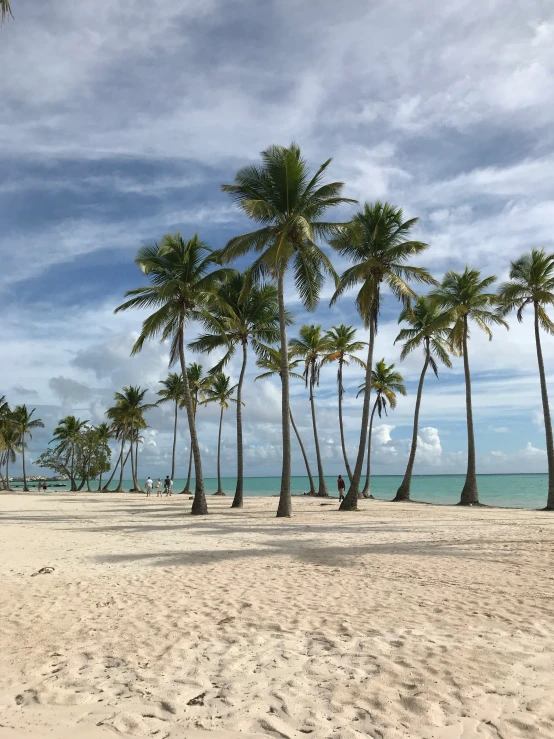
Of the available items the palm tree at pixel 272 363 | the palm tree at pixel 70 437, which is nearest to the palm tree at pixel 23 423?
the palm tree at pixel 70 437

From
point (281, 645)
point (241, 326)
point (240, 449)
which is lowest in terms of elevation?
point (281, 645)

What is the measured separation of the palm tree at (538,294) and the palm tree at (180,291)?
12744 millimetres

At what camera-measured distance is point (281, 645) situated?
16.3 ft

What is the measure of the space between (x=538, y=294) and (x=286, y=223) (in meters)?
12.0

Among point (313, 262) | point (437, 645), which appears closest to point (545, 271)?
point (313, 262)

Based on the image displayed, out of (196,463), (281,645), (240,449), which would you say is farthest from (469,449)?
(281,645)

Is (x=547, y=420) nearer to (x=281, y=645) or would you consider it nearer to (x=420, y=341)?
(x=420, y=341)

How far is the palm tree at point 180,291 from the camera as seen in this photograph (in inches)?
808

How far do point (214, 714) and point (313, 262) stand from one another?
1661 centimetres

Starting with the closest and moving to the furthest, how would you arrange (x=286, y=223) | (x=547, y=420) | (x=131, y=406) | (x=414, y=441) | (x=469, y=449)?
(x=286, y=223) → (x=547, y=420) → (x=469, y=449) → (x=414, y=441) → (x=131, y=406)

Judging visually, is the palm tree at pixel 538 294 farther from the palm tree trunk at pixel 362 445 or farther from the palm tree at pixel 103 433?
the palm tree at pixel 103 433

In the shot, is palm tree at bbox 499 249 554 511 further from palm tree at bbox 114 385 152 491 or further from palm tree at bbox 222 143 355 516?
palm tree at bbox 114 385 152 491

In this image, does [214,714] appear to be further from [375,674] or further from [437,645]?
[437,645]

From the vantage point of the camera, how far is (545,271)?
2291 centimetres
